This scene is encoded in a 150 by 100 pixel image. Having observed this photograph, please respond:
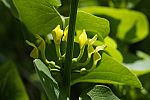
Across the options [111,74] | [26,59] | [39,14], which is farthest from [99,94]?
[26,59]

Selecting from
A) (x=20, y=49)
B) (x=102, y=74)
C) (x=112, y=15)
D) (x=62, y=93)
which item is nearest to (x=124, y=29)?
(x=112, y=15)

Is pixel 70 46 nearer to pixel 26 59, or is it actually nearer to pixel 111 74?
pixel 111 74

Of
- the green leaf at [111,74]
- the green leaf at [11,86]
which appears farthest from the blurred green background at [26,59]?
the green leaf at [111,74]

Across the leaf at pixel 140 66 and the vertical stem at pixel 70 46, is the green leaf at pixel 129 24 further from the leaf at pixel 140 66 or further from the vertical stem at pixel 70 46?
the vertical stem at pixel 70 46

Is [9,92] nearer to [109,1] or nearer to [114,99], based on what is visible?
[114,99]

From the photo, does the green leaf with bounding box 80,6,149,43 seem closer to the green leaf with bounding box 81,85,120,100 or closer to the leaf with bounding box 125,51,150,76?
the leaf with bounding box 125,51,150,76
